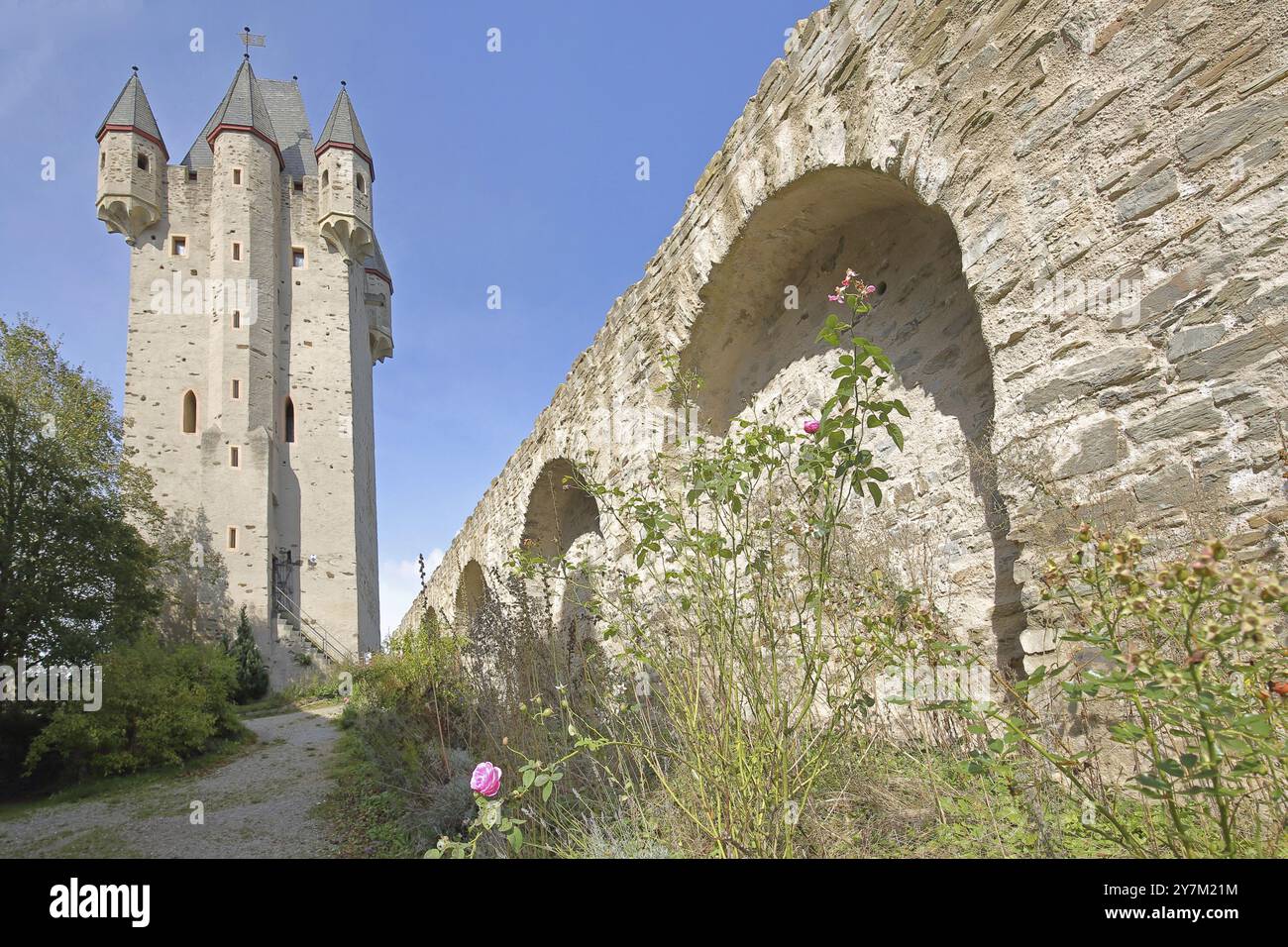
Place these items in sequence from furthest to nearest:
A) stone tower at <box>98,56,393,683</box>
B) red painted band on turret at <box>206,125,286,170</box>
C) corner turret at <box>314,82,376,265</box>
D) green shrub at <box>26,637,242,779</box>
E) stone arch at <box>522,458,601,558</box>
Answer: corner turret at <box>314,82,376,265</box> → red painted band on turret at <box>206,125,286,170</box> → stone tower at <box>98,56,393,683</box> → stone arch at <box>522,458,601,558</box> → green shrub at <box>26,637,242,779</box>

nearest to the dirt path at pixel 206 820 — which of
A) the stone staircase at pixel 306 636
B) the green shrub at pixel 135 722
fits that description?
the green shrub at pixel 135 722

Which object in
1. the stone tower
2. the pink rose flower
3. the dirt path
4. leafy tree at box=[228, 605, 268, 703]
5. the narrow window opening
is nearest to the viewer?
the pink rose flower

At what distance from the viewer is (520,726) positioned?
4.20m

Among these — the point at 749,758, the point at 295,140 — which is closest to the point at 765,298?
the point at 749,758

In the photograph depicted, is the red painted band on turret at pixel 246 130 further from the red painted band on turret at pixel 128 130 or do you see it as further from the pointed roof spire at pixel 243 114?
the red painted band on turret at pixel 128 130

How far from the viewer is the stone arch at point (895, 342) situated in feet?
11.9

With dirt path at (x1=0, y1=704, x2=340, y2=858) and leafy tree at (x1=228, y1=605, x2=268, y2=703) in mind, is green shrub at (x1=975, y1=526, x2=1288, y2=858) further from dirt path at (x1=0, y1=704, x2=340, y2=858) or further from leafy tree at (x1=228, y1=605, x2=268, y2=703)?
leafy tree at (x1=228, y1=605, x2=268, y2=703)

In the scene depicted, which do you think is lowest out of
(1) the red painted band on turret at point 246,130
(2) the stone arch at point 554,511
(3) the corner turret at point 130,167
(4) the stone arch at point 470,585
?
(4) the stone arch at point 470,585

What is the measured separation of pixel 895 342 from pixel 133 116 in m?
25.7

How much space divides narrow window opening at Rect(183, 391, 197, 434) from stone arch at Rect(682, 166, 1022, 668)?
19782mm

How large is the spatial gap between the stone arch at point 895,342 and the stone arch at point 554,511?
3.11 metres

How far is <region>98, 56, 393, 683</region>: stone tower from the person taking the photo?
19.8 m

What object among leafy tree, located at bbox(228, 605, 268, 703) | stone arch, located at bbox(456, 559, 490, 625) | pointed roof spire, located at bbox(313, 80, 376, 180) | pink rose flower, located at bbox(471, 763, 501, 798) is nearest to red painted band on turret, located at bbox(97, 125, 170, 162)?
pointed roof spire, located at bbox(313, 80, 376, 180)

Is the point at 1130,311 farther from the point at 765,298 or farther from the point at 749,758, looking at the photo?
the point at 765,298
